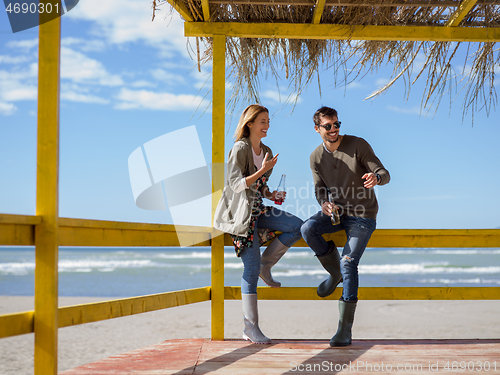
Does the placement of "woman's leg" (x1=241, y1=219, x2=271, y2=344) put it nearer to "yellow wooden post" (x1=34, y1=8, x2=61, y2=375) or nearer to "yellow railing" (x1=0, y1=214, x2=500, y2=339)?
"yellow railing" (x1=0, y1=214, x2=500, y2=339)

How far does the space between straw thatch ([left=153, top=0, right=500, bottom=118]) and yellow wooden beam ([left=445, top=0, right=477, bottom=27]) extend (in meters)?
0.07

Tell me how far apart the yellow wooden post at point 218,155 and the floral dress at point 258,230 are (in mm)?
212

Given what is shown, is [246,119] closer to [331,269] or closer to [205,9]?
[205,9]

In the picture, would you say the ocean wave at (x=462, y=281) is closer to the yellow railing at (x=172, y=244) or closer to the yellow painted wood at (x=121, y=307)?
the yellow railing at (x=172, y=244)

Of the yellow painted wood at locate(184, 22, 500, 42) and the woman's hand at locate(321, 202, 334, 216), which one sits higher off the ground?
the yellow painted wood at locate(184, 22, 500, 42)

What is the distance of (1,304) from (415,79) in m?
11.4

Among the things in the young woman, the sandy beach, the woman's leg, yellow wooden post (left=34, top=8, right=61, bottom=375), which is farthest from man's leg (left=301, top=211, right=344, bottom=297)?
the sandy beach

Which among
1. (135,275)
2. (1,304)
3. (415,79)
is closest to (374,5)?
(415,79)

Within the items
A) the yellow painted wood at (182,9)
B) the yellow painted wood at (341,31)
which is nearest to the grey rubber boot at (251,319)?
the yellow painted wood at (341,31)

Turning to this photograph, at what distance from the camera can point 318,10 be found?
3016 millimetres

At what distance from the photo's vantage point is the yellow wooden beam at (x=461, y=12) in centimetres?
299

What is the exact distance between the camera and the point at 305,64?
3.62 m

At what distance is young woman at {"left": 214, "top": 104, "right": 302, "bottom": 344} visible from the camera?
278cm

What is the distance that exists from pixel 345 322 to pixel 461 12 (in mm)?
2390
